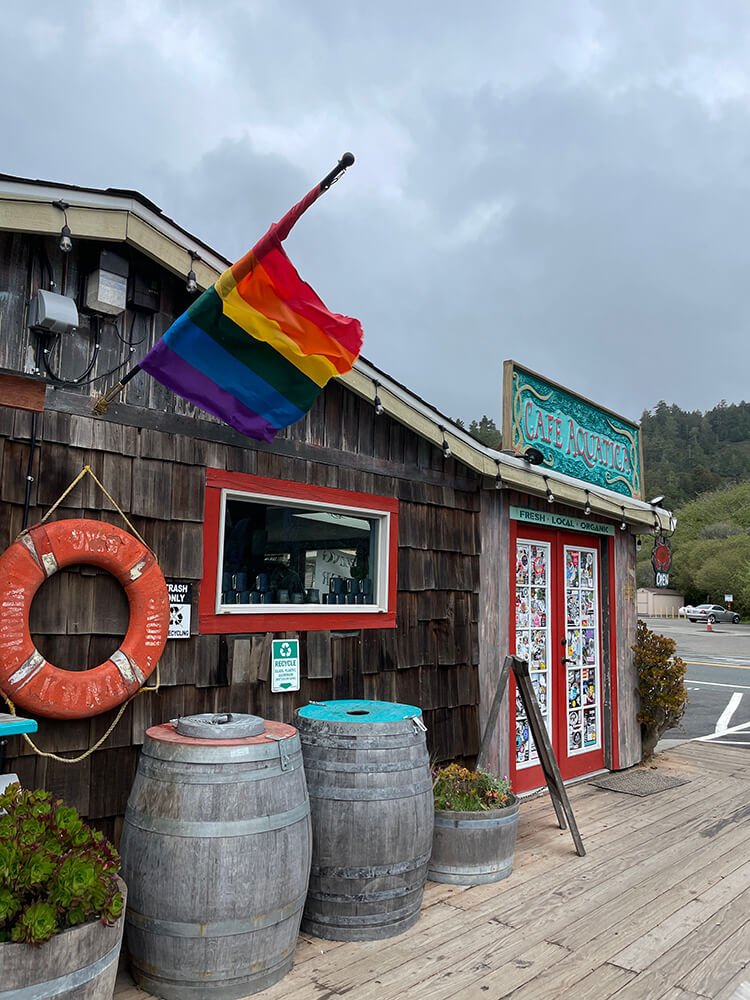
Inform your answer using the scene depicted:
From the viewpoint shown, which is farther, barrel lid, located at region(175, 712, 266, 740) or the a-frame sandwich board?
the a-frame sandwich board

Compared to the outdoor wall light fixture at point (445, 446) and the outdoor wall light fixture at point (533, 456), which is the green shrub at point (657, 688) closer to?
the outdoor wall light fixture at point (533, 456)

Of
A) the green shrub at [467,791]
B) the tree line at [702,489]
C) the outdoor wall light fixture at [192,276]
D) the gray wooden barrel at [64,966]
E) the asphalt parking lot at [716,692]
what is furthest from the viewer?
the tree line at [702,489]

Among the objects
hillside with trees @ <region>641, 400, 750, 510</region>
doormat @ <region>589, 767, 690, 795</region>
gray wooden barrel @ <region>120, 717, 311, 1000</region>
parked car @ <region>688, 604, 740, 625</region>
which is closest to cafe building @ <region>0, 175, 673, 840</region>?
doormat @ <region>589, 767, 690, 795</region>

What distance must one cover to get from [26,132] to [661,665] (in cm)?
5942

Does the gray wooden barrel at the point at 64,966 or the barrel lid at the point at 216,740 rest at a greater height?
the barrel lid at the point at 216,740

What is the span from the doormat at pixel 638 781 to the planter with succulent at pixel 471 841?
7.37 feet

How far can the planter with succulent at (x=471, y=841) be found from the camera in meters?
3.61

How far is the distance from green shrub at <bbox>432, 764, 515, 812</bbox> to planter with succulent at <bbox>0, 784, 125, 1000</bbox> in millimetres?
2118

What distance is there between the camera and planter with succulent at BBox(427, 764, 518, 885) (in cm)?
361

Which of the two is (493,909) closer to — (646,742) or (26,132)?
(646,742)

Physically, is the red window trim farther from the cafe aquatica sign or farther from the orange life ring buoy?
the cafe aquatica sign

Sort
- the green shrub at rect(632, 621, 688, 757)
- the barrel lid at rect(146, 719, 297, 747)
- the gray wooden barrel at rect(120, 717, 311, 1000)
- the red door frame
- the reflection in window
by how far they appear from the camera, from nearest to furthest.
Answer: the gray wooden barrel at rect(120, 717, 311, 1000) < the barrel lid at rect(146, 719, 297, 747) < the reflection in window < the red door frame < the green shrub at rect(632, 621, 688, 757)

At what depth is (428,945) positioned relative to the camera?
2.94m

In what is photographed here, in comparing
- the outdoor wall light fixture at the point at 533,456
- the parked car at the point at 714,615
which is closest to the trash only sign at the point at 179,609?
the outdoor wall light fixture at the point at 533,456
